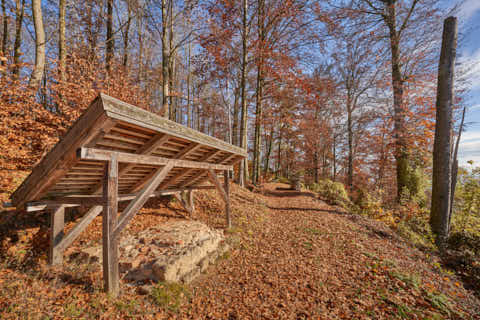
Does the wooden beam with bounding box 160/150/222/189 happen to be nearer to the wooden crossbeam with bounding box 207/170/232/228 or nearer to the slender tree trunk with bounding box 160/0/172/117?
the wooden crossbeam with bounding box 207/170/232/228

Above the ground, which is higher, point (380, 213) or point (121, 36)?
point (121, 36)

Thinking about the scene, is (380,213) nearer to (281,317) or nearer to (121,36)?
(281,317)

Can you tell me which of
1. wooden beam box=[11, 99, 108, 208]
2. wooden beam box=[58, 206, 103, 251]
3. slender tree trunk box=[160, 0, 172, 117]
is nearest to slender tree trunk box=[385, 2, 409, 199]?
slender tree trunk box=[160, 0, 172, 117]

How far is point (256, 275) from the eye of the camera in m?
3.99

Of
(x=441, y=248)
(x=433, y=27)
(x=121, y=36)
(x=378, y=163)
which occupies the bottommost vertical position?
(x=441, y=248)

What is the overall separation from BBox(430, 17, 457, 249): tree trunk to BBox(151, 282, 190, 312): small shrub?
8299mm

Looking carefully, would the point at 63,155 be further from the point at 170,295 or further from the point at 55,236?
the point at 170,295

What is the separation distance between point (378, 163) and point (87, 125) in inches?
741

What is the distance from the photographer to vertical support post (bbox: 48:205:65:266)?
3.61 m

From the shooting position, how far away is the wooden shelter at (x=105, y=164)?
2.24 metres

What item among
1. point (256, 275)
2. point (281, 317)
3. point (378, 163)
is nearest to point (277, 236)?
point (256, 275)

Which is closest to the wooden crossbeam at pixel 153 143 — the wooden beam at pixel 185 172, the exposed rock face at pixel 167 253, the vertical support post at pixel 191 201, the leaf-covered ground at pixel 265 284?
the wooden beam at pixel 185 172

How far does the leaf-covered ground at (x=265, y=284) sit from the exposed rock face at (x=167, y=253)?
0.25 metres

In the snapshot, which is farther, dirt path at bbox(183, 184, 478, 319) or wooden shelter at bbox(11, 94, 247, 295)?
dirt path at bbox(183, 184, 478, 319)
